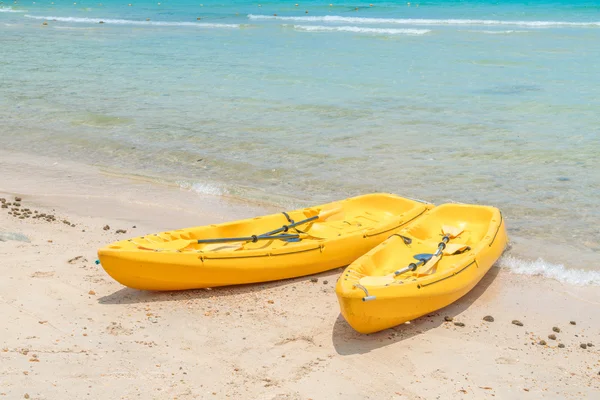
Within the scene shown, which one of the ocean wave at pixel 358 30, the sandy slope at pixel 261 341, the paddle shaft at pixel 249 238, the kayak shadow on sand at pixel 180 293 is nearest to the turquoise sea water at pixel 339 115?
the ocean wave at pixel 358 30

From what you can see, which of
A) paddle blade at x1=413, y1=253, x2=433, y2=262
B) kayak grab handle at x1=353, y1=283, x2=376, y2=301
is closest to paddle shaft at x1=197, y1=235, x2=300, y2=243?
paddle blade at x1=413, y1=253, x2=433, y2=262

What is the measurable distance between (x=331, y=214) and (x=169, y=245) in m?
1.92

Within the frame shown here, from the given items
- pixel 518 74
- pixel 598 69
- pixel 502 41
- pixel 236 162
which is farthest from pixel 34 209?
pixel 502 41

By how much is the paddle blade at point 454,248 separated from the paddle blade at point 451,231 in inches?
13.5

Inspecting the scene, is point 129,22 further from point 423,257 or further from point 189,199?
point 423,257

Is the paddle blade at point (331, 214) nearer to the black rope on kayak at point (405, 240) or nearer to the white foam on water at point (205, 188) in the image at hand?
the black rope on kayak at point (405, 240)

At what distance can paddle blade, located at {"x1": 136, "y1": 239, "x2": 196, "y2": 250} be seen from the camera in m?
6.62

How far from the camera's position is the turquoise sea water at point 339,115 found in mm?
10188

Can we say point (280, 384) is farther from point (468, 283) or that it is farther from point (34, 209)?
point (34, 209)

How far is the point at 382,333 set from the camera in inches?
238

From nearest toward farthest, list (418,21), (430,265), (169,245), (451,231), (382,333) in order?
1. (382,333)
2. (430,265)
3. (169,245)
4. (451,231)
5. (418,21)

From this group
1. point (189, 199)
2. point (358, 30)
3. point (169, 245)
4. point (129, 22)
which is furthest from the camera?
point (129, 22)

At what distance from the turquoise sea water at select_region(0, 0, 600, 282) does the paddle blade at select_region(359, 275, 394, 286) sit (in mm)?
2458

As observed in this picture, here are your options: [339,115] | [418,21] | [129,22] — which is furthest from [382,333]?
[129,22]
